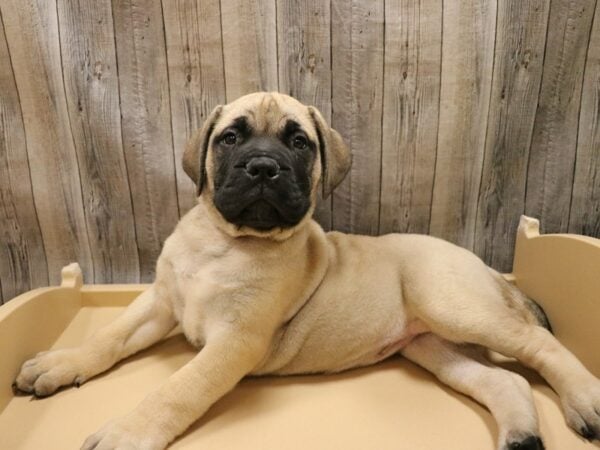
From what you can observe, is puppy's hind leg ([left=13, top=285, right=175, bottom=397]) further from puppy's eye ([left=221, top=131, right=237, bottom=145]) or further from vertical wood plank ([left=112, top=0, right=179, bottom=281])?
puppy's eye ([left=221, top=131, right=237, bottom=145])

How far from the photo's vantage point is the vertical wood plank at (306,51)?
6.52ft

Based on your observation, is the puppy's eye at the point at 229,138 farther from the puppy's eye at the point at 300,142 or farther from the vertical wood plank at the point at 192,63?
the vertical wood plank at the point at 192,63

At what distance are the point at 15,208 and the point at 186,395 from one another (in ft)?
4.14

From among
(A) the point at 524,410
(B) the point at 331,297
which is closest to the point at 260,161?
(B) the point at 331,297

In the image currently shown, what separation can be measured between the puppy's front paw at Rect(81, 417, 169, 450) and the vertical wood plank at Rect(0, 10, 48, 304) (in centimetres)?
114

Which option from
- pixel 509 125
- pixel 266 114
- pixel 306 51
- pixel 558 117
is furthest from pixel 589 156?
pixel 266 114

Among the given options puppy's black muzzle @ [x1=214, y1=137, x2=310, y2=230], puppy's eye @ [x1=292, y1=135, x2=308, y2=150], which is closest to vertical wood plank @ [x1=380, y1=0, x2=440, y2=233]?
puppy's eye @ [x1=292, y1=135, x2=308, y2=150]

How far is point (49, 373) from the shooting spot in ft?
5.32

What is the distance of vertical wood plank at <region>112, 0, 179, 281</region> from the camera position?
6.45 feet

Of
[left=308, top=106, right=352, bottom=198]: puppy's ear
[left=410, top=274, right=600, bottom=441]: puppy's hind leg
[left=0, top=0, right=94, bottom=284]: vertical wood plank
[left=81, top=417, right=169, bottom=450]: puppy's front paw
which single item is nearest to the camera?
[left=81, top=417, right=169, bottom=450]: puppy's front paw

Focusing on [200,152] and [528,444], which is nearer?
[528,444]

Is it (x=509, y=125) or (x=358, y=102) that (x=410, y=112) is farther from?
(x=509, y=125)

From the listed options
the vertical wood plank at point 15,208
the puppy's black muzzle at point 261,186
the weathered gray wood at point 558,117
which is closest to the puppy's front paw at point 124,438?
the puppy's black muzzle at point 261,186

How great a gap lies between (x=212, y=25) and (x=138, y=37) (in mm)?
293
